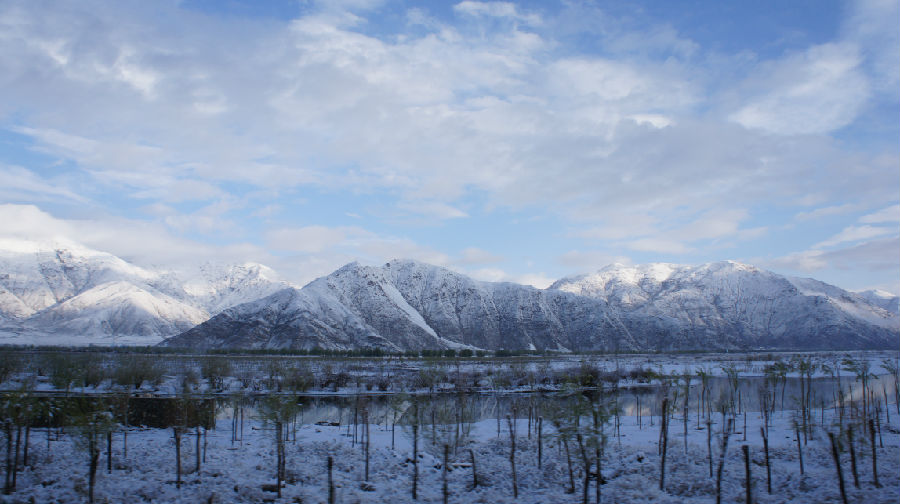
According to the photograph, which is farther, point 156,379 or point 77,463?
point 156,379

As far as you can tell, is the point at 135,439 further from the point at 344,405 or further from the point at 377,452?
the point at 344,405

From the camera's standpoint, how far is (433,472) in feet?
73.8

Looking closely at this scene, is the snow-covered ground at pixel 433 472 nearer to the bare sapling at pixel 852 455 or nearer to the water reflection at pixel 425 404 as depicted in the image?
the bare sapling at pixel 852 455

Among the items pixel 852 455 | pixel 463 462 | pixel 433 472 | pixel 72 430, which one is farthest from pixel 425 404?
pixel 852 455

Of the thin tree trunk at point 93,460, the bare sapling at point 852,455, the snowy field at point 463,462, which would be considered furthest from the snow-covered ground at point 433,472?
the thin tree trunk at point 93,460

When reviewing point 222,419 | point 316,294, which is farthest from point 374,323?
point 222,419

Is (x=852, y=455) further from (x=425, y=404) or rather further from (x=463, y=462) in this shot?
(x=425, y=404)

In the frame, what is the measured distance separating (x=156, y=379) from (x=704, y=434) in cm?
5226

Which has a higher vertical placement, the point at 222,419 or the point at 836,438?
the point at 836,438

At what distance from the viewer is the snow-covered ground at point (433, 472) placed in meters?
18.8

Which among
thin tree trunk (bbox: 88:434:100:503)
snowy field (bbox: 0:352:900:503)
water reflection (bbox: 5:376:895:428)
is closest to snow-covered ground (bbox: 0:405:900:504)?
snowy field (bbox: 0:352:900:503)

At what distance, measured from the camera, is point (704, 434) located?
29531mm

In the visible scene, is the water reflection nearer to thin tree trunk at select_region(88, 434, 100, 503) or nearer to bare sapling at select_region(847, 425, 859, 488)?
thin tree trunk at select_region(88, 434, 100, 503)

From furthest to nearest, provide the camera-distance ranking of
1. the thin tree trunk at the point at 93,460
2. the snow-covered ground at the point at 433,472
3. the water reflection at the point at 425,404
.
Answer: the water reflection at the point at 425,404
the snow-covered ground at the point at 433,472
the thin tree trunk at the point at 93,460
